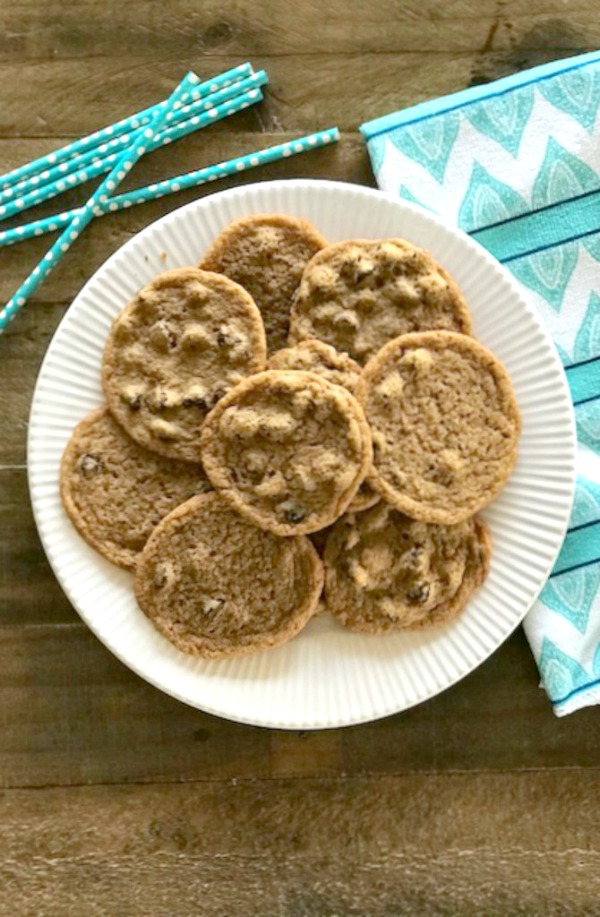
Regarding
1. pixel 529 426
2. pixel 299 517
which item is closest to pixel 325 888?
pixel 299 517

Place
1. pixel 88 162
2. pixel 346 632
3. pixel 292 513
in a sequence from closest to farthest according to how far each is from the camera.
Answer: pixel 292 513
pixel 346 632
pixel 88 162

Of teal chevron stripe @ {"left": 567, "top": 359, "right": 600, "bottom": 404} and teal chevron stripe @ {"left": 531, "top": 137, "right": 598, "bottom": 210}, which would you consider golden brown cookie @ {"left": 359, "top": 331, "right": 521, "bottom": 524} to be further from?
teal chevron stripe @ {"left": 531, "top": 137, "right": 598, "bottom": 210}

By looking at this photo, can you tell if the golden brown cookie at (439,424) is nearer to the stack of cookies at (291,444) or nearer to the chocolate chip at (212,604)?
the stack of cookies at (291,444)

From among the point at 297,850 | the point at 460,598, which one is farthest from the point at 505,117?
the point at 297,850

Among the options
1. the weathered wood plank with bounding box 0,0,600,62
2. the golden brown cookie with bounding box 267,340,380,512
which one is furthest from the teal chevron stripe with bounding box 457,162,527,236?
the golden brown cookie with bounding box 267,340,380,512

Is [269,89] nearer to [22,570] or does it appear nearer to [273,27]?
[273,27]

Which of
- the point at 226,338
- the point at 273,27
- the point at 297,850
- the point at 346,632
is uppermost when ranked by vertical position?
the point at 273,27

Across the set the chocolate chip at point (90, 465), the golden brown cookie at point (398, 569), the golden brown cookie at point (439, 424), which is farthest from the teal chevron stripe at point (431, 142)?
the chocolate chip at point (90, 465)
